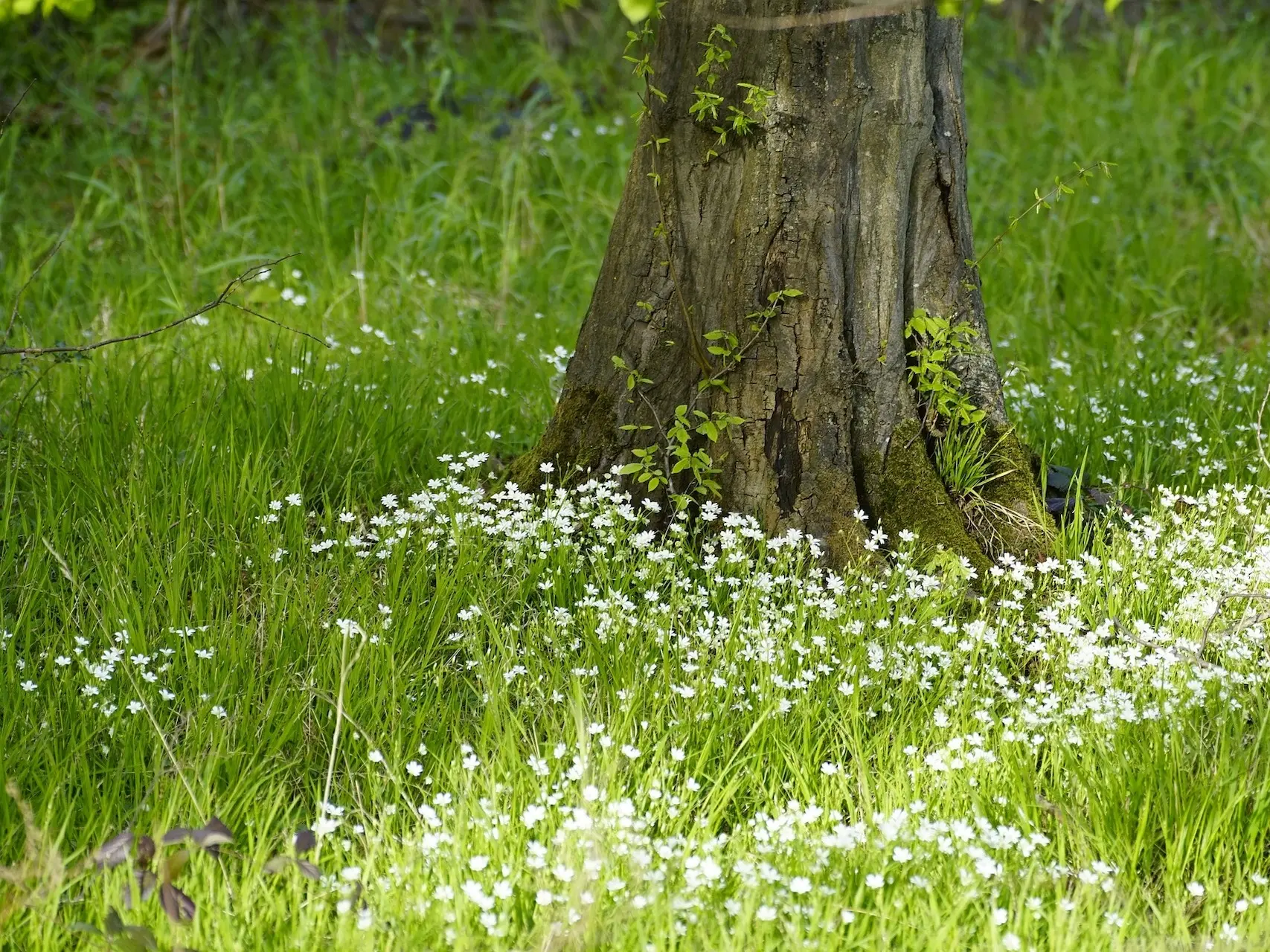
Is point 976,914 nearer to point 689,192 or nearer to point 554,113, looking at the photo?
point 689,192

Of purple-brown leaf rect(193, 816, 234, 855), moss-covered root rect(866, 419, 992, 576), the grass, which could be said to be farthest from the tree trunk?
purple-brown leaf rect(193, 816, 234, 855)

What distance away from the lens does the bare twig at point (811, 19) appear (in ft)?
9.82

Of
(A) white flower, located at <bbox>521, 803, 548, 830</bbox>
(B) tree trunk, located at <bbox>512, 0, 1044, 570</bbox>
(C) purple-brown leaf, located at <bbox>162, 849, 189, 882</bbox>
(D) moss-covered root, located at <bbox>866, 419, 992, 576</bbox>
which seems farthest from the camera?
(D) moss-covered root, located at <bbox>866, 419, 992, 576</bbox>

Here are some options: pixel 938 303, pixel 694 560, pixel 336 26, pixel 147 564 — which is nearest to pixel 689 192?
pixel 938 303

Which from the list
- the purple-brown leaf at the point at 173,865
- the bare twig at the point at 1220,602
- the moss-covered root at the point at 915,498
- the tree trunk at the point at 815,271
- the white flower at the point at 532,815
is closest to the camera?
the purple-brown leaf at the point at 173,865

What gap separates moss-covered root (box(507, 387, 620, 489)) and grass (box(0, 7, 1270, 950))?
20 centimetres

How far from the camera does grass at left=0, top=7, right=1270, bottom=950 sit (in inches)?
84.6

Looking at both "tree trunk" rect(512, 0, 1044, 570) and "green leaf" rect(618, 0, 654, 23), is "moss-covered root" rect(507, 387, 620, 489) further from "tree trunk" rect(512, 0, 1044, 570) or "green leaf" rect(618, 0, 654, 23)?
"green leaf" rect(618, 0, 654, 23)

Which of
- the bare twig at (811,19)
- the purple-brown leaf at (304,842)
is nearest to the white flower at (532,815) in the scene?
the purple-brown leaf at (304,842)

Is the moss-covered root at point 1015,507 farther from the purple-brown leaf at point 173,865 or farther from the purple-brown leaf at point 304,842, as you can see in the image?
the purple-brown leaf at point 173,865

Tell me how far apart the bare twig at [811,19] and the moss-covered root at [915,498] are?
113 cm

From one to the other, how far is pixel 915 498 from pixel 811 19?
1361mm

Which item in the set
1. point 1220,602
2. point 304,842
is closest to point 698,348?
point 1220,602

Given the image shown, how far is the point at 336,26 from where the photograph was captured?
8508 millimetres
